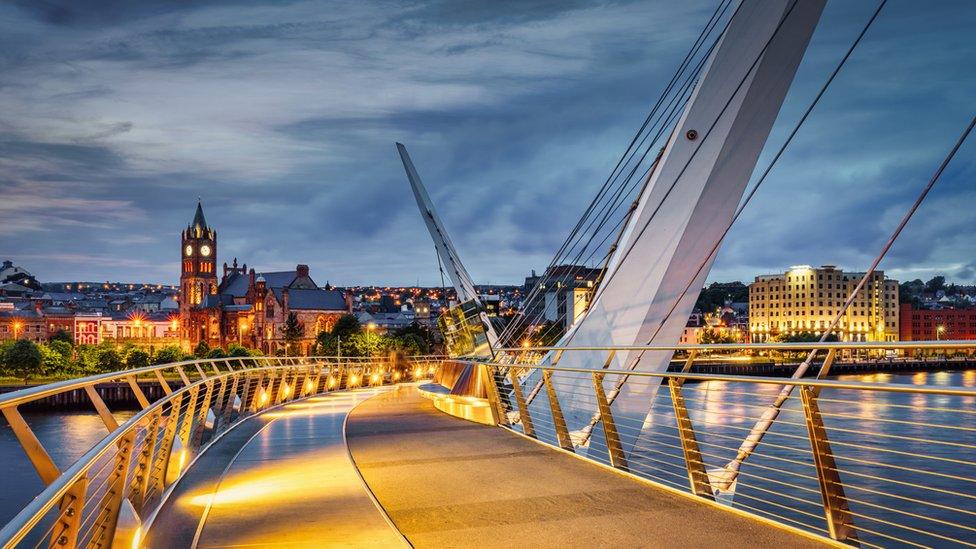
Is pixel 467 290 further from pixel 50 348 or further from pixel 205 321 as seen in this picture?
pixel 205 321

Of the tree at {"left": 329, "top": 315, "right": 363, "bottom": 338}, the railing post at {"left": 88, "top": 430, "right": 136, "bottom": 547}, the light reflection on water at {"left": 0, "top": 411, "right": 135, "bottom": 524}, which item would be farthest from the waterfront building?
the tree at {"left": 329, "top": 315, "right": 363, "bottom": 338}

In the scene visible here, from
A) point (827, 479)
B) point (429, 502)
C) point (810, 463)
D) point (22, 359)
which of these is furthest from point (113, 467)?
point (22, 359)

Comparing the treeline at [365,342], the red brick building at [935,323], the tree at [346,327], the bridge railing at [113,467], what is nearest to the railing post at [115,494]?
the bridge railing at [113,467]

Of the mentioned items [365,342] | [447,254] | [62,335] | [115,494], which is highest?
[447,254]

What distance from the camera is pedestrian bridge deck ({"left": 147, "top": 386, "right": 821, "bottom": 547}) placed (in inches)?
213

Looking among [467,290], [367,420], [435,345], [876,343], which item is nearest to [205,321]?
[435,345]

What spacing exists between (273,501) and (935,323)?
182 metres

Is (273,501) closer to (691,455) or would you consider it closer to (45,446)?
(691,455)

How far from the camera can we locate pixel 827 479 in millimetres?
5094

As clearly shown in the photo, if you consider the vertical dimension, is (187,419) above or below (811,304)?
below

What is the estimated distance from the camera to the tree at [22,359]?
98.3m

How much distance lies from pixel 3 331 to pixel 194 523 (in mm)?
181481

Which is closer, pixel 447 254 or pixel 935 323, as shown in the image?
pixel 447 254

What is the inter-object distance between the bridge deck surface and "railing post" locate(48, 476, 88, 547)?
2.54 meters
